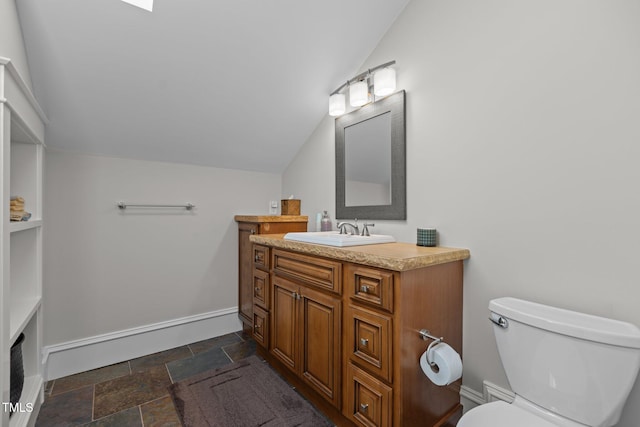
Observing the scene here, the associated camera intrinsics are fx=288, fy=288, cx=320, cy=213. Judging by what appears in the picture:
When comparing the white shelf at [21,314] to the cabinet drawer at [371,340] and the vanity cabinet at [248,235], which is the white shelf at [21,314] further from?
the cabinet drawer at [371,340]

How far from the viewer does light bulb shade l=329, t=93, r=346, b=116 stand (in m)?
2.14

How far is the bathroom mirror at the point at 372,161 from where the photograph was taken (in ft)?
5.92

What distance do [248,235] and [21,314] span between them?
1438 mm

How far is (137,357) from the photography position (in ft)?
7.39

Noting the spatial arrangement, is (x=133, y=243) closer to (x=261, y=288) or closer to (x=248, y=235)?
(x=248, y=235)

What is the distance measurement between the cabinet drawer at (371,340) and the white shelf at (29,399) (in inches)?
60.0

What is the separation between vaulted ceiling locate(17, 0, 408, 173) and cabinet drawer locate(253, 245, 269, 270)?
0.97 m

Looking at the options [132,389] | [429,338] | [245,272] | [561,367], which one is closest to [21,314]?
[132,389]

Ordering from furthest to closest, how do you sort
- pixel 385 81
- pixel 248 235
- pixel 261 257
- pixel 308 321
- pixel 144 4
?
pixel 248 235 → pixel 261 257 → pixel 385 81 → pixel 308 321 → pixel 144 4

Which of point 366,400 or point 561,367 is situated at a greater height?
point 561,367

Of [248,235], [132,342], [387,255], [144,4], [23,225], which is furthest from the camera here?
[248,235]

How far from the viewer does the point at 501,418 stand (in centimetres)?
100

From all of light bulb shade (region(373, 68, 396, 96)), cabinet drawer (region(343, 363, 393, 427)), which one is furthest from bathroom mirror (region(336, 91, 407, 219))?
cabinet drawer (region(343, 363, 393, 427))

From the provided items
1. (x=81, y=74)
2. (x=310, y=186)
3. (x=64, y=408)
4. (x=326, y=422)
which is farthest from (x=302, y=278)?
(x=81, y=74)
